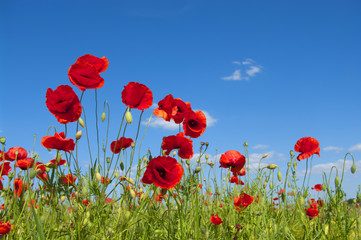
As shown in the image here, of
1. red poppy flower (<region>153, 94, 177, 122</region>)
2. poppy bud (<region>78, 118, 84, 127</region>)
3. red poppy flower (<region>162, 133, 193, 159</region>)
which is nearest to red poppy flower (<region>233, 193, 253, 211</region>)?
red poppy flower (<region>162, 133, 193, 159</region>)

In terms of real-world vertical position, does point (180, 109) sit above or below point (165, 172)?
above

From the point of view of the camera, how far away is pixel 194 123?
225 cm

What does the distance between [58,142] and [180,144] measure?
28.6 inches

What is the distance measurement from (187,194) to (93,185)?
62 cm

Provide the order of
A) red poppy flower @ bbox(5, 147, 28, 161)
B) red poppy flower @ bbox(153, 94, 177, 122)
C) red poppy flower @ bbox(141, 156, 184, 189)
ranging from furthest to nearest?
red poppy flower @ bbox(5, 147, 28, 161) → red poppy flower @ bbox(153, 94, 177, 122) → red poppy flower @ bbox(141, 156, 184, 189)

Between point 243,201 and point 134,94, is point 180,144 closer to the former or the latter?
point 134,94

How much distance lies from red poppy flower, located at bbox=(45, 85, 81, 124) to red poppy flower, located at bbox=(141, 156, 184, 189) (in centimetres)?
56

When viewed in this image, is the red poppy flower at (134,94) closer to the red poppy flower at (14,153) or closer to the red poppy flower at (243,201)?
the red poppy flower at (243,201)

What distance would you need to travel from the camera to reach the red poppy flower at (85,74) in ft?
6.46

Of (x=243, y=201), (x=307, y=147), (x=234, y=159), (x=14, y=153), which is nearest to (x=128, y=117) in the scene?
(x=234, y=159)

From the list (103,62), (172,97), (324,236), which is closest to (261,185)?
(324,236)

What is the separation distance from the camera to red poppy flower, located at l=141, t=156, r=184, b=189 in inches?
71.4

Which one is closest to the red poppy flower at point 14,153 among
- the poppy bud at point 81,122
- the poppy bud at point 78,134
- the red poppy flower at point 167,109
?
the poppy bud at point 81,122

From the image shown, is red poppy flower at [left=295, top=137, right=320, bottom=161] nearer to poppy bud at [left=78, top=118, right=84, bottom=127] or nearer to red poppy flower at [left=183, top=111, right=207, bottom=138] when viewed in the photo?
red poppy flower at [left=183, top=111, right=207, bottom=138]
